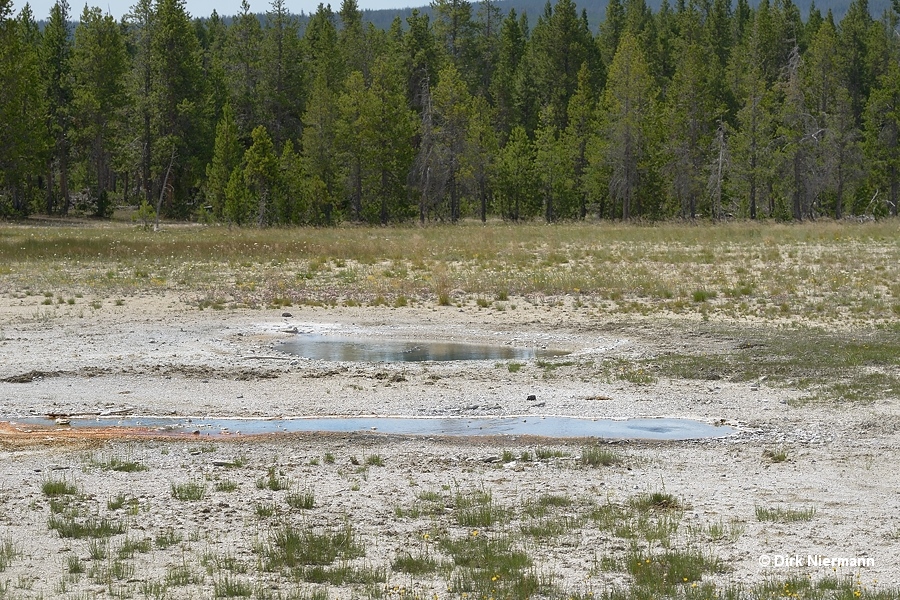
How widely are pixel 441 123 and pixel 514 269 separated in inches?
1610

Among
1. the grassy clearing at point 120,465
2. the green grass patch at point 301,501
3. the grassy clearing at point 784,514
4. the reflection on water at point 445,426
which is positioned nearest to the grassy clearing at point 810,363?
the reflection on water at point 445,426

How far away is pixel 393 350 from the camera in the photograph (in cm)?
2003

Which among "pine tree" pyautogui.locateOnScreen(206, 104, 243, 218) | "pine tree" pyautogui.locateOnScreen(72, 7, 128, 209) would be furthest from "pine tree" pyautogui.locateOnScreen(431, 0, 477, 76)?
"pine tree" pyautogui.locateOnScreen(206, 104, 243, 218)

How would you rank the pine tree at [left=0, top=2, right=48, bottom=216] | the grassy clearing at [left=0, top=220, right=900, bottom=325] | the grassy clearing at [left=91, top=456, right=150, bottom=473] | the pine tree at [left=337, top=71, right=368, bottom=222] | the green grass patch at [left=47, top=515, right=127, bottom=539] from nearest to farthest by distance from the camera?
the green grass patch at [left=47, top=515, right=127, bottom=539] → the grassy clearing at [left=91, top=456, right=150, bottom=473] → the grassy clearing at [left=0, top=220, right=900, bottom=325] → the pine tree at [left=0, top=2, right=48, bottom=216] → the pine tree at [left=337, top=71, right=368, bottom=222]

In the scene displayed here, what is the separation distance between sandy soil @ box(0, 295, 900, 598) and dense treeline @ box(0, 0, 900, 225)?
41107 mm

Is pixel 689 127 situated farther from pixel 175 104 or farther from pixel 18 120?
pixel 18 120

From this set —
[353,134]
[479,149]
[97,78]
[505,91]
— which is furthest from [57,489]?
[505,91]

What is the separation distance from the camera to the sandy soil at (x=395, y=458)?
823 centimetres

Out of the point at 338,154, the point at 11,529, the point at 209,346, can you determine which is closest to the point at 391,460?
the point at 11,529

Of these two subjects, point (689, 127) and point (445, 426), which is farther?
point (689, 127)

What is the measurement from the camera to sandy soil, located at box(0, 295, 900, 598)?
8.23m

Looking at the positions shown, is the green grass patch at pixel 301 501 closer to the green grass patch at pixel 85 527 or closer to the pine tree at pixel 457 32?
the green grass patch at pixel 85 527

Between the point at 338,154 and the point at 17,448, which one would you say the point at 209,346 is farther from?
the point at 338,154

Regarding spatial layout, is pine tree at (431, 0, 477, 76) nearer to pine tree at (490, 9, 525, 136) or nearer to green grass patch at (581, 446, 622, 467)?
pine tree at (490, 9, 525, 136)
